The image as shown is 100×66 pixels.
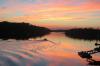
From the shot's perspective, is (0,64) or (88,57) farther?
(88,57)

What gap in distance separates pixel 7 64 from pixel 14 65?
1.45 metres

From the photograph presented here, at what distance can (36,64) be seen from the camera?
40656 mm

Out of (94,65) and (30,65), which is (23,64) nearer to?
(30,65)

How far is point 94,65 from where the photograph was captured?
41.0 m

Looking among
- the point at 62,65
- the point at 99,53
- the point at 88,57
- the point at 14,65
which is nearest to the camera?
the point at 14,65

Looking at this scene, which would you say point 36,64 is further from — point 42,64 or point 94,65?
point 94,65

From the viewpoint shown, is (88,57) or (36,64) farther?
(88,57)

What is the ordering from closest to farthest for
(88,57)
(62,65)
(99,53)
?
(62,65)
(88,57)
(99,53)

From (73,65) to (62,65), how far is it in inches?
78.3

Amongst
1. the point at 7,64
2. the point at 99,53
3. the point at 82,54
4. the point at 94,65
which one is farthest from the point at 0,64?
the point at 99,53

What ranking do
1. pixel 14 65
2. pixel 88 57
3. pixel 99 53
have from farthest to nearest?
pixel 99 53 < pixel 88 57 < pixel 14 65

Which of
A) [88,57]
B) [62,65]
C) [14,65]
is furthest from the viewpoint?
[88,57]

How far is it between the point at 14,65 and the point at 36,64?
4.13 m

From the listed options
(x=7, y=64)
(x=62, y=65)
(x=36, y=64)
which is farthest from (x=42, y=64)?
(x=7, y=64)
